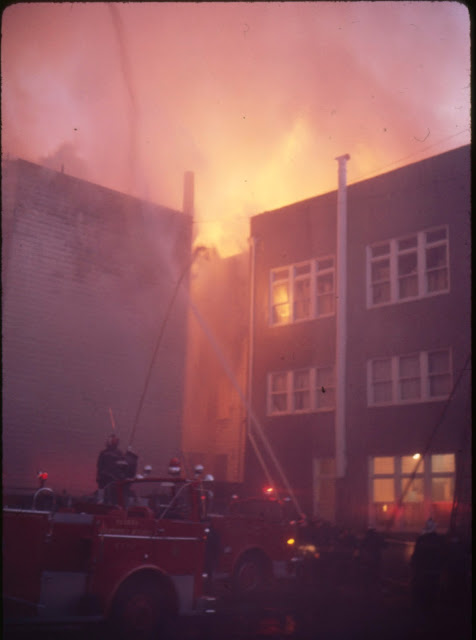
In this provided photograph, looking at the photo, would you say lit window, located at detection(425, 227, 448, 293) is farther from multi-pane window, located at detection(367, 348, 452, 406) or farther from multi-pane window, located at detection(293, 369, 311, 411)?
multi-pane window, located at detection(293, 369, 311, 411)

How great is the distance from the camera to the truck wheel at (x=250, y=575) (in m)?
12.8

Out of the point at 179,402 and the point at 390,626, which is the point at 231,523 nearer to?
the point at 390,626

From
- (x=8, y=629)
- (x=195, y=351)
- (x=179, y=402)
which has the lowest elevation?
(x=8, y=629)

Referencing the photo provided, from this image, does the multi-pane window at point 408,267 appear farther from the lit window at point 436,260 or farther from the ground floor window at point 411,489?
the ground floor window at point 411,489

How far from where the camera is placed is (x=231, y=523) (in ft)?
42.3

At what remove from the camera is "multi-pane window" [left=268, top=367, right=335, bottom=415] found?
20.8 meters

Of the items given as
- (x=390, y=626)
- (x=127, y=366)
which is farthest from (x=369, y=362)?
(x=390, y=626)

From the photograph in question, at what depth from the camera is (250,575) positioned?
13.1 metres

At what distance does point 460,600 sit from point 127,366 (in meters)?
11.1

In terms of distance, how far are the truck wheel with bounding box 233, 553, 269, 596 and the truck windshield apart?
12.5 feet

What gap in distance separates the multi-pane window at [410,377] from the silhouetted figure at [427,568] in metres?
→ 5.38

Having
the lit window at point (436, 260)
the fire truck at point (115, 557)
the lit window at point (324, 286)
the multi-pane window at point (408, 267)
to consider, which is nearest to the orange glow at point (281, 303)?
the lit window at point (324, 286)

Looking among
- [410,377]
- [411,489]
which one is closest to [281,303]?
[410,377]

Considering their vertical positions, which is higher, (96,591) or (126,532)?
(126,532)
